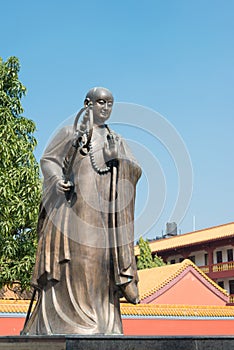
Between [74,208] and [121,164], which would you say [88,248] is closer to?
[74,208]

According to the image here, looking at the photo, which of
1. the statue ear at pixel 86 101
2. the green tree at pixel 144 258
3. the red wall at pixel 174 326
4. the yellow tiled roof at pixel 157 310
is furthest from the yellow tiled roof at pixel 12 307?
the green tree at pixel 144 258

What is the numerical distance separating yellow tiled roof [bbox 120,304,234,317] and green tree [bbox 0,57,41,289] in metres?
3.74

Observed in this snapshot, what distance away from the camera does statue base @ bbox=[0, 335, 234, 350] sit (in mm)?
3721

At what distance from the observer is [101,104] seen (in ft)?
16.7

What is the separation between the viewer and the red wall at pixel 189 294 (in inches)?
884

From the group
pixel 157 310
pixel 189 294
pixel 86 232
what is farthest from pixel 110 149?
pixel 189 294

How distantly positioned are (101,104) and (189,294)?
1935cm

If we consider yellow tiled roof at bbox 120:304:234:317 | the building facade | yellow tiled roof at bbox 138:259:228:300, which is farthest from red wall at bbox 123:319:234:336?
the building facade

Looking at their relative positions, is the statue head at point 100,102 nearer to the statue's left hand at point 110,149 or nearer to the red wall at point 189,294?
the statue's left hand at point 110,149

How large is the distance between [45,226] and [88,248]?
0.46 m

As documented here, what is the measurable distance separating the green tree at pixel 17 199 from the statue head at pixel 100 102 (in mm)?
8214

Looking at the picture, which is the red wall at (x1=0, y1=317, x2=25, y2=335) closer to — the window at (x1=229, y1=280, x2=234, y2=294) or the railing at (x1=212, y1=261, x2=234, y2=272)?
the railing at (x1=212, y1=261, x2=234, y2=272)

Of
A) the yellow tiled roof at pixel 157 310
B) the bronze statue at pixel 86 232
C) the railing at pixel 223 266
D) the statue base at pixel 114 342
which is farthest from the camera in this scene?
the railing at pixel 223 266

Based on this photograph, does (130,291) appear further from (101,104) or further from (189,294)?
(189,294)
